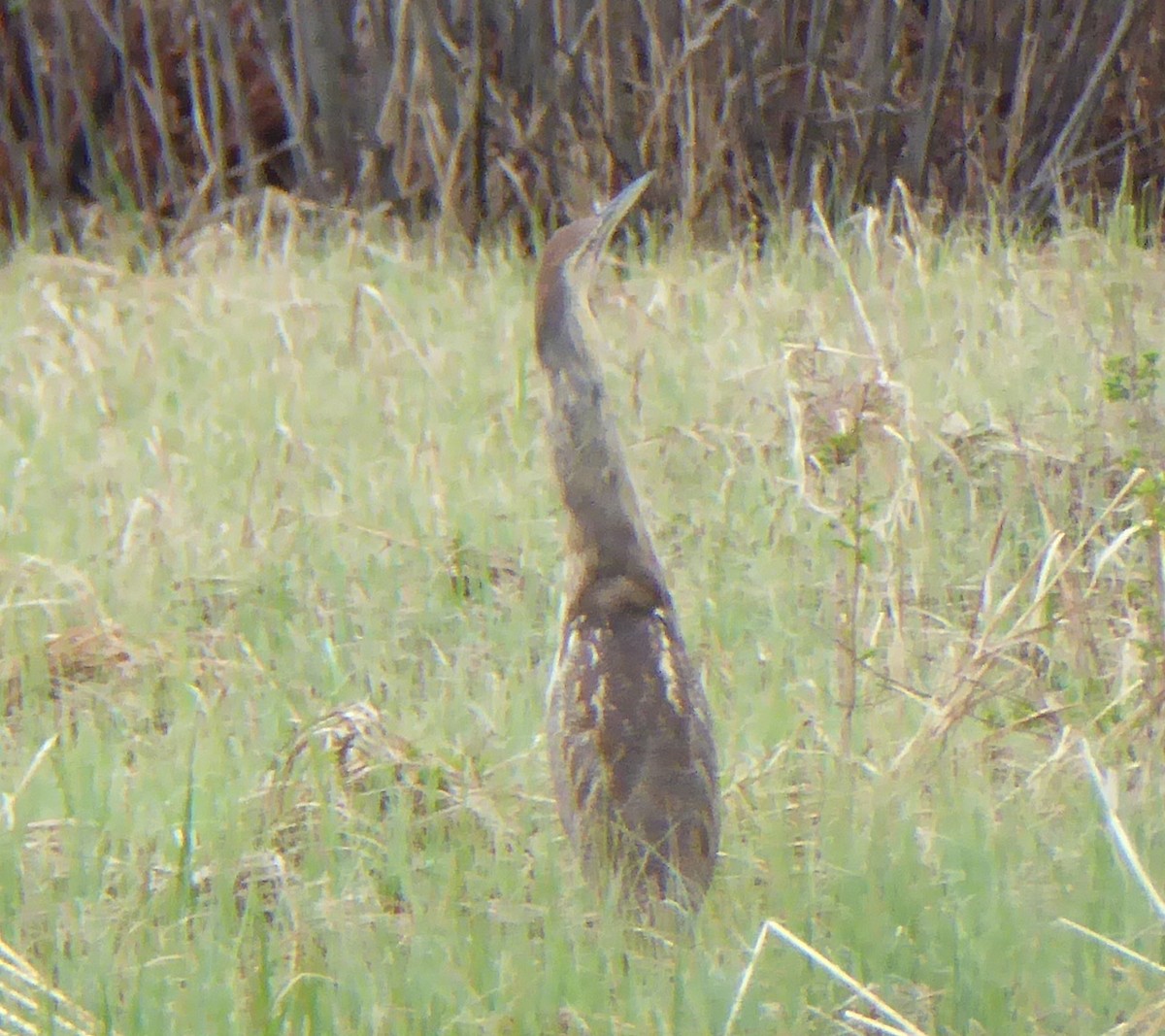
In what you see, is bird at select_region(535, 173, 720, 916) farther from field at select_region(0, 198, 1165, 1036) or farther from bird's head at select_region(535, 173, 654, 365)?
field at select_region(0, 198, 1165, 1036)

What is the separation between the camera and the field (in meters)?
3.47

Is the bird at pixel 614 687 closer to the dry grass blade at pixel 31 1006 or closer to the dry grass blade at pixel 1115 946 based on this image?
the dry grass blade at pixel 1115 946

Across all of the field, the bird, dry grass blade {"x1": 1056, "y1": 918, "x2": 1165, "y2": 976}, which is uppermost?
the bird

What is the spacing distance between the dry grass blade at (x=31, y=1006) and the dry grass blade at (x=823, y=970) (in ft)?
3.16

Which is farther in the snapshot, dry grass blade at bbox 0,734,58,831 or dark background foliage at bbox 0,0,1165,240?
dark background foliage at bbox 0,0,1165,240

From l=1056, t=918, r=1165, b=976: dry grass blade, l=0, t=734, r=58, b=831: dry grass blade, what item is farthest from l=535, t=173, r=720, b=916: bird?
l=0, t=734, r=58, b=831: dry grass blade

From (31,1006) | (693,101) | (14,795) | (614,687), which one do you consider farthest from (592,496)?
(693,101)

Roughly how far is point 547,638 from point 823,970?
175 centimetres

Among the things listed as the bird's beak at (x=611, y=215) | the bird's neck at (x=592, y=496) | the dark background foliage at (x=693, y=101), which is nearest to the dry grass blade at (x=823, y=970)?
the bird's neck at (x=592, y=496)

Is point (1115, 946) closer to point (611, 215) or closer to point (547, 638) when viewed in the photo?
point (611, 215)

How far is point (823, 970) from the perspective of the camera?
11.2 feet

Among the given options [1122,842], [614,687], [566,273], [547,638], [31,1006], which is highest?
[566,273]

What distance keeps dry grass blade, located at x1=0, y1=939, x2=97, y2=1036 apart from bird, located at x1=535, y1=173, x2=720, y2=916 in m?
0.80

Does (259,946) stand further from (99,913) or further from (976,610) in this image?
(976,610)
